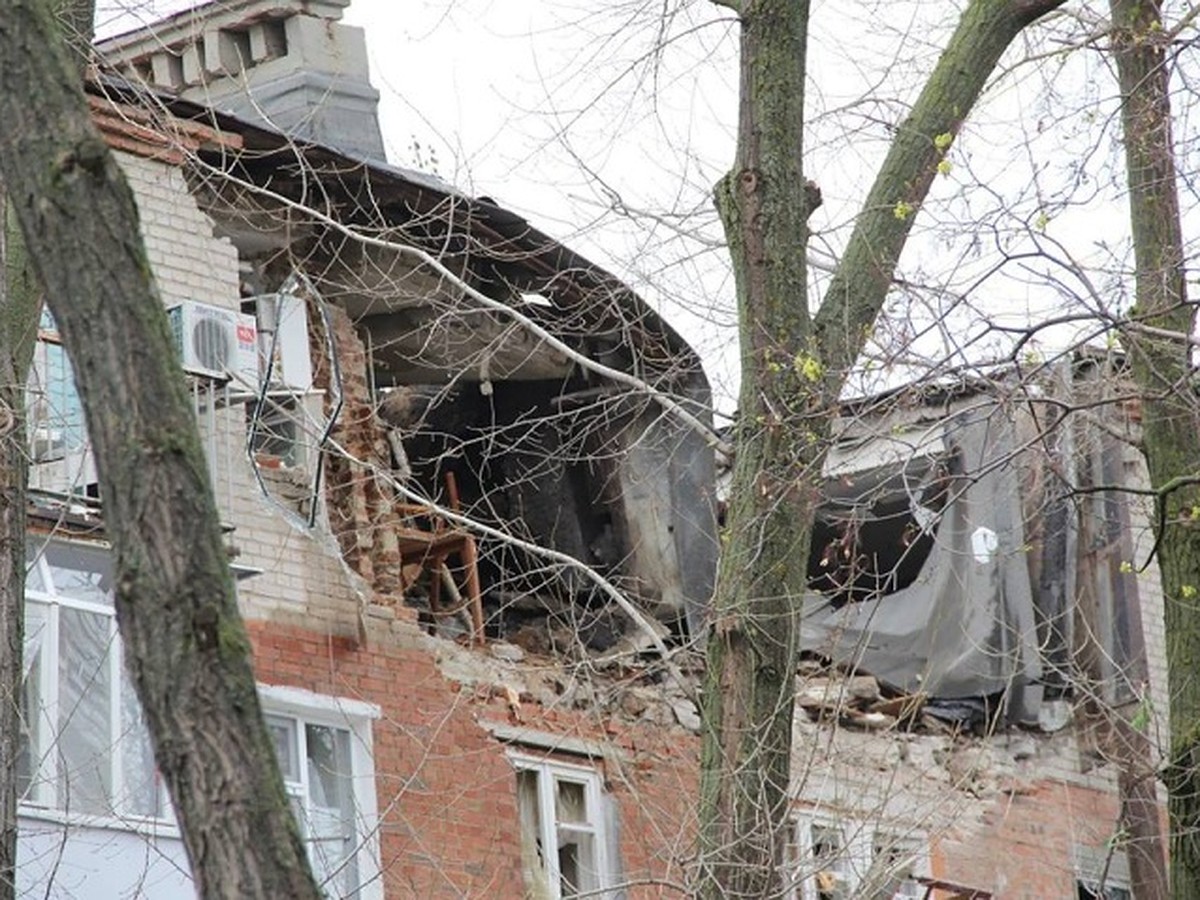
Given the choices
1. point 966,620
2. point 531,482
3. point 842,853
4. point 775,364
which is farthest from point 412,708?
point 966,620

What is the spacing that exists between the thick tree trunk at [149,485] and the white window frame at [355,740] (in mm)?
8378

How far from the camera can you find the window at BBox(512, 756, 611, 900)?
54.1 ft

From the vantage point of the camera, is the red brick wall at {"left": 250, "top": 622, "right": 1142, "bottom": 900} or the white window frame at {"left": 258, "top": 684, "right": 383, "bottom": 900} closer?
the white window frame at {"left": 258, "top": 684, "right": 383, "bottom": 900}

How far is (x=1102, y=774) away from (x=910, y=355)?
1058 centimetres

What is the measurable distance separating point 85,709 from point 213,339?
234 cm

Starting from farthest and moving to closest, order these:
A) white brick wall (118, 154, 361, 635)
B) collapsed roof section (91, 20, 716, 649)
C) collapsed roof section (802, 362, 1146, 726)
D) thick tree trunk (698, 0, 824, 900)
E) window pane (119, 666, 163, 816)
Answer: collapsed roof section (802, 362, 1146, 726) → collapsed roof section (91, 20, 716, 649) → white brick wall (118, 154, 361, 635) → window pane (119, 666, 163, 816) → thick tree trunk (698, 0, 824, 900)

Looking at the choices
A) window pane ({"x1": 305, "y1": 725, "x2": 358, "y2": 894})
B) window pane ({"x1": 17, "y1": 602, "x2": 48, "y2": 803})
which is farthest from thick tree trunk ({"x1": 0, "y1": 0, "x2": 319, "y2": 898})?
window pane ({"x1": 305, "y1": 725, "x2": 358, "y2": 894})

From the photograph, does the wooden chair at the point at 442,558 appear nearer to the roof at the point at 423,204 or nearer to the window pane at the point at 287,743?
the roof at the point at 423,204

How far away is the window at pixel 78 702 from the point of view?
13719 millimetres

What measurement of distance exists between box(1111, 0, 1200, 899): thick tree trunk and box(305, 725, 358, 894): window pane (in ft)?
16.1

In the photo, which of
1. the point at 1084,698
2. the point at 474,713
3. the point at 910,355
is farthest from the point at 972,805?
the point at 910,355

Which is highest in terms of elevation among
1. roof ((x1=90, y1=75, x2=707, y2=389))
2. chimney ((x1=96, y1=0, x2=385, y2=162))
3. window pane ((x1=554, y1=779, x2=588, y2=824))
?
chimney ((x1=96, y1=0, x2=385, y2=162))

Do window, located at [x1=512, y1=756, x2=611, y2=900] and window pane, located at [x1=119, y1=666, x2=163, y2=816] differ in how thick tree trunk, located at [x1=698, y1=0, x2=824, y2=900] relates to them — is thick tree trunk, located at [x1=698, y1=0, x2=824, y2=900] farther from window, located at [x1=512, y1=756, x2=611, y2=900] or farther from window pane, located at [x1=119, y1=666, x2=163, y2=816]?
window, located at [x1=512, y1=756, x2=611, y2=900]

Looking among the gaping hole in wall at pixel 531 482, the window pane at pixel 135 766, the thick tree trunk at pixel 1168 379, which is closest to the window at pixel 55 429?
the window pane at pixel 135 766
